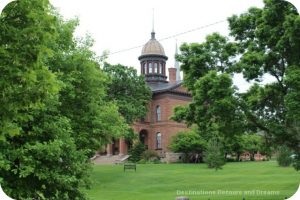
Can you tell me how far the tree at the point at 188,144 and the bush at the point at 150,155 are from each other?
5.78 feet

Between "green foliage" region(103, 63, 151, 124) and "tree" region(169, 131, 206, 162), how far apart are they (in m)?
5.00

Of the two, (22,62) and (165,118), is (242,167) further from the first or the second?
(22,62)

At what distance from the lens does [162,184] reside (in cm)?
2572

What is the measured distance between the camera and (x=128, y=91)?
Answer: 132 ft

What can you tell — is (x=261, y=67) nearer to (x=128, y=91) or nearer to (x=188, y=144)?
(x=128, y=91)

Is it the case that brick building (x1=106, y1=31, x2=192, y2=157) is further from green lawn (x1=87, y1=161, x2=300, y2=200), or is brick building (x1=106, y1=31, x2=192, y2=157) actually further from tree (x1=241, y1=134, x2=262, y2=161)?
tree (x1=241, y1=134, x2=262, y2=161)

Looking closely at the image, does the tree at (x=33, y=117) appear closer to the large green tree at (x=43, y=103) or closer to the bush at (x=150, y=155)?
the large green tree at (x=43, y=103)

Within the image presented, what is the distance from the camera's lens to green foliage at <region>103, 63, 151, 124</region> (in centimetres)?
3847

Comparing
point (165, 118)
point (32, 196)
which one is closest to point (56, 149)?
point (32, 196)

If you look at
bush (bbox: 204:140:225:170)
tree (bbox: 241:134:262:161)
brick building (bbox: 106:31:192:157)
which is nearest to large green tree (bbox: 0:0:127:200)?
tree (bbox: 241:134:262:161)

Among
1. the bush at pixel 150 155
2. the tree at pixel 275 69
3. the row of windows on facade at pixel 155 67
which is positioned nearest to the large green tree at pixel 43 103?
the tree at pixel 275 69

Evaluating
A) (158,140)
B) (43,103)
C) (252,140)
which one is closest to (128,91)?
(158,140)

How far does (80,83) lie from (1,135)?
785 cm

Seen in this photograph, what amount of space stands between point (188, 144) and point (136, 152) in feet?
14.6
